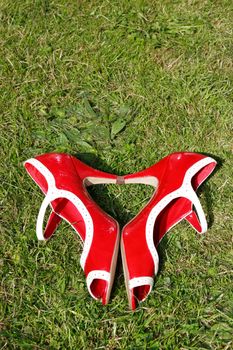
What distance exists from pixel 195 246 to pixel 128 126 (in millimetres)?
738

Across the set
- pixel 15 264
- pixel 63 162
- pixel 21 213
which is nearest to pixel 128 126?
pixel 63 162

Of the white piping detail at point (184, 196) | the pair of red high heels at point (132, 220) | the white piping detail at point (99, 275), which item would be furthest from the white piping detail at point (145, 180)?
the white piping detail at point (99, 275)

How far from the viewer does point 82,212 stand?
7.77 ft

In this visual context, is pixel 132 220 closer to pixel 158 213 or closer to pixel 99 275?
pixel 158 213

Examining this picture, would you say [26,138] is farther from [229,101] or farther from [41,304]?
[229,101]

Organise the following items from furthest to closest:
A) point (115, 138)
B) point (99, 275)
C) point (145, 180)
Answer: point (115, 138) < point (145, 180) < point (99, 275)

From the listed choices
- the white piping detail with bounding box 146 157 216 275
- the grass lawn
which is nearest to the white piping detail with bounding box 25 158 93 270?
the grass lawn

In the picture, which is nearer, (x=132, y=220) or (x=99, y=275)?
(x=99, y=275)

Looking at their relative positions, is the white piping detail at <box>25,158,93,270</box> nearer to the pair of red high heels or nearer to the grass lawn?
the pair of red high heels

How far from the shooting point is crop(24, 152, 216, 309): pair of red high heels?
88.8 inches

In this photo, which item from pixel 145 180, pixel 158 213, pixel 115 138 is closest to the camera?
pixel 158 213

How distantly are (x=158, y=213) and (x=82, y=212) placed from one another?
0.33 metres

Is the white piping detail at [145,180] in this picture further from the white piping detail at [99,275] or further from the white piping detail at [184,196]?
the white piping detail at [99,275]

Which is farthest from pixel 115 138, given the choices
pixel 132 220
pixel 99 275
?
pixel 99 275
